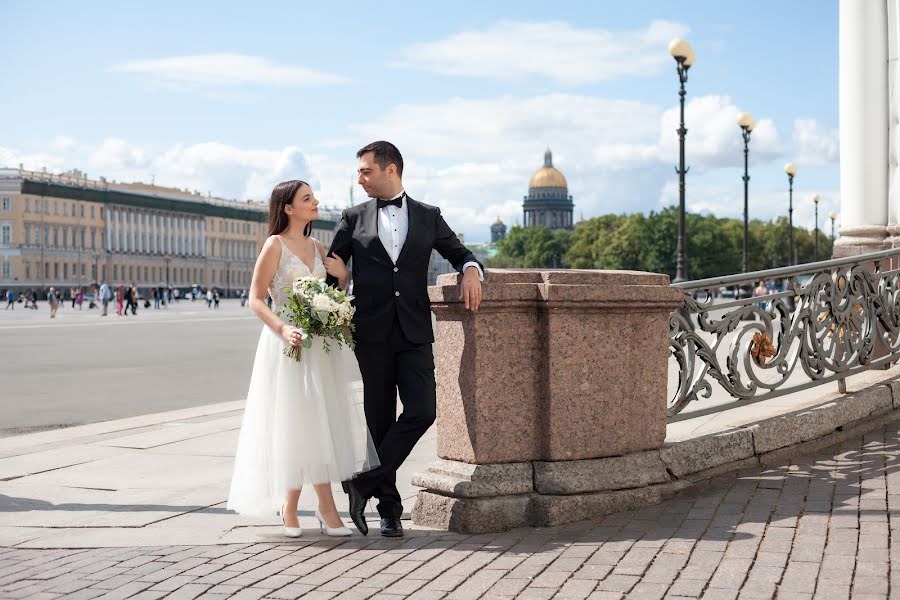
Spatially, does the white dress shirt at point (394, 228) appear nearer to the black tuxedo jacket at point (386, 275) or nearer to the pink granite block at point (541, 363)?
the black tuxedo jacket at point (386, 275)

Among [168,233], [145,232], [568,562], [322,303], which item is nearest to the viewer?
[568,562]

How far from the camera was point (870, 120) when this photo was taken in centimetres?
1135

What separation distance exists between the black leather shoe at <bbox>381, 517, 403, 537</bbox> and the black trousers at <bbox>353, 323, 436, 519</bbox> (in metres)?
0.03

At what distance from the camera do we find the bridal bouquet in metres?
5.36

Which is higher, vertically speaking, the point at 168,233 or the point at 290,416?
the point at 168,233

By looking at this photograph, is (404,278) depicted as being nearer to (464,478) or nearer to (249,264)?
(464,478)

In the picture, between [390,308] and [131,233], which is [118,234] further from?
[390,308]

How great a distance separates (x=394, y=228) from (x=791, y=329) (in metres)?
3.24

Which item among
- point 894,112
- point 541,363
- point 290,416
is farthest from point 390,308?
point 894,112

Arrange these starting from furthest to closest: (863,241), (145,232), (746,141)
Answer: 1. (145,232)
2. (746,141)
3. (863,241)

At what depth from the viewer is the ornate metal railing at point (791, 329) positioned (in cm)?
676

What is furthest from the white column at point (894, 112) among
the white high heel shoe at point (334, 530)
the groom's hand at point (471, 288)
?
the white high heel shoe at point (334, 530)

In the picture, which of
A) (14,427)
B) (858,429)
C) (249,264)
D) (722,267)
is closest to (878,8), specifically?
(858,429)

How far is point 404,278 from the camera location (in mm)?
5527
